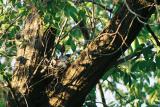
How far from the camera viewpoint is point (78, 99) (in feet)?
10.6

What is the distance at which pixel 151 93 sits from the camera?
4.69m

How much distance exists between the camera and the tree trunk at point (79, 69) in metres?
3.11

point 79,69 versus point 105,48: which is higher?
point 105,48

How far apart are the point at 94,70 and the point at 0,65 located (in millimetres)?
1068

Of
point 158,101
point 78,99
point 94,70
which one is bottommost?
point 158,101

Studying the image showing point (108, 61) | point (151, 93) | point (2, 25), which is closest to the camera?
point (108, 61)

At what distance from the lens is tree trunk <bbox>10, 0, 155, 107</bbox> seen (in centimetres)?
311

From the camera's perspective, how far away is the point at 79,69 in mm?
3197

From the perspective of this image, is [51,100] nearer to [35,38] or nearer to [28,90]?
A: [28,90]

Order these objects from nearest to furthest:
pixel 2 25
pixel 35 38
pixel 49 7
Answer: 1. pixel 49 7
2. pixel 35 38
3. pixel 2 25

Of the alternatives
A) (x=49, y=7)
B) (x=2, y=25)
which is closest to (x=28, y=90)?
(x=49, y=7)

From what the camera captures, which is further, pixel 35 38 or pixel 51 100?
pixel 35 38

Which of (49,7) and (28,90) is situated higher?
(49,7)

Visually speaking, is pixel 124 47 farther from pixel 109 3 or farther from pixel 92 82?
pixel 109 3
